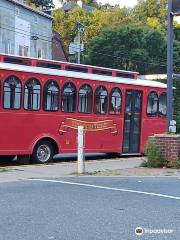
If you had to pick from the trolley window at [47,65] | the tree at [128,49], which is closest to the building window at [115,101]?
the trolley window at [47,65]

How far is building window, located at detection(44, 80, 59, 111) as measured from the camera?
18016 mm

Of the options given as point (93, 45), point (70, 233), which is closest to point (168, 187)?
point (70, 233)

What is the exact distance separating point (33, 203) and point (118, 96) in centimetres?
1182

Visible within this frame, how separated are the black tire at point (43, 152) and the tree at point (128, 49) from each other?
130 feet

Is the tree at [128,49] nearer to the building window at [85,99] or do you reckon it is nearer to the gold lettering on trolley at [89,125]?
the gold lettering on trolley at [89,125]

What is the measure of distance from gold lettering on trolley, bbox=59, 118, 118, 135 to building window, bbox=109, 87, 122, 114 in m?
0.45

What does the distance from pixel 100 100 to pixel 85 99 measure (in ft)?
2.65

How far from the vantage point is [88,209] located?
8805 mm

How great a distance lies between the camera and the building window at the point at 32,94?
17391 millimetres

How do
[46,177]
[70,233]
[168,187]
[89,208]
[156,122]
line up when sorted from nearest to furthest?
[70,233], [89,208], [168,187], [46,177], [156,122]

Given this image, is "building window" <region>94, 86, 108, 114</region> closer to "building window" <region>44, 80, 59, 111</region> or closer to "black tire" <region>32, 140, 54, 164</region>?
"building window" <region>44, 80, 59, 111</region>

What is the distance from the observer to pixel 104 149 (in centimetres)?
2055

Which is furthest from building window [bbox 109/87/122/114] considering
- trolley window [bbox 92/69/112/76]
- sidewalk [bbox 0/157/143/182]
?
sidewalk [bbox 0/157/143/182]

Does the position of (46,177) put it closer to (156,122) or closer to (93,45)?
(156,122)
